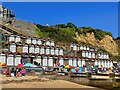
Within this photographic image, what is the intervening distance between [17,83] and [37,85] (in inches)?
66.2

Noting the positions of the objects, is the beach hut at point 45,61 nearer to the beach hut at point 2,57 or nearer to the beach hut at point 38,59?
the beach hut at point 38,59

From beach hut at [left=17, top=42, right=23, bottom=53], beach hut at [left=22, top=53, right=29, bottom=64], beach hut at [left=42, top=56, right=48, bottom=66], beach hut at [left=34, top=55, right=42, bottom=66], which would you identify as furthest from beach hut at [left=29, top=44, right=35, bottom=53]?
beach hut at [left=22, top=53, right=29, bottom=64]

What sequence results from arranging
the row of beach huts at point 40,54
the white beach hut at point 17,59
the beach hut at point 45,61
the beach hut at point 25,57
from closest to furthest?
the white beach hut at point 17,59 → the row of beach huts at point 40,54 → the beach hut at point 25,57 → the beach hut at point 45,61

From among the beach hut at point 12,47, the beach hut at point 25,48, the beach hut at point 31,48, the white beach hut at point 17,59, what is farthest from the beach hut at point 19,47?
the white beach hut at point 17,59

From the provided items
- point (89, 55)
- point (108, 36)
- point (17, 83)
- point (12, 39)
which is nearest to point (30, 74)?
point (17, 83)

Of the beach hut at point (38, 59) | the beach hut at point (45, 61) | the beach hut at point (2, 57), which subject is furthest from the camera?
the beach hut at point (45, 61)

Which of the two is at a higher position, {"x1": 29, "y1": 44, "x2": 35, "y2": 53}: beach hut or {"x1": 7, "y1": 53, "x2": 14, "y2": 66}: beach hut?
{"x1": 29, "y1": 44, "x2": 35, "y2": 53}: beach hut

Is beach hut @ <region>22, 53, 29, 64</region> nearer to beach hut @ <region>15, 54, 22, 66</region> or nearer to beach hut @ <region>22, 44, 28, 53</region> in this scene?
beach hut @ <region>15, 54, 22, 66</region>

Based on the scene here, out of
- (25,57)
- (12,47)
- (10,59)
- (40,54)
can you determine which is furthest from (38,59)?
(10,59)

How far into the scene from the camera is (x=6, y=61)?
3991 centimetres

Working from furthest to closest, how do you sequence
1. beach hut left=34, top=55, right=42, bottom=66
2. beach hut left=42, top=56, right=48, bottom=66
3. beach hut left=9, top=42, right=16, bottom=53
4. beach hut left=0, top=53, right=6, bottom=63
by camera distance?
beach hut left=42, top=56, right=48, bottom=66 < beach hut left=34, top=55, right=42, bottom=66 < beach hut left=9, top=42, right=16, bottom=53 < beach hut left=0, top=53, right=6, bottom=63

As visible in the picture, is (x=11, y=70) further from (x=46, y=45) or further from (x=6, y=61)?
(x=46, y=45)

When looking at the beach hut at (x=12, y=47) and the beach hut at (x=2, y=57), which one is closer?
the beach hut at (x=2, y=57)

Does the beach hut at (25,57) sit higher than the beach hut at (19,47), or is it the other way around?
the beach hut at (19,47)
